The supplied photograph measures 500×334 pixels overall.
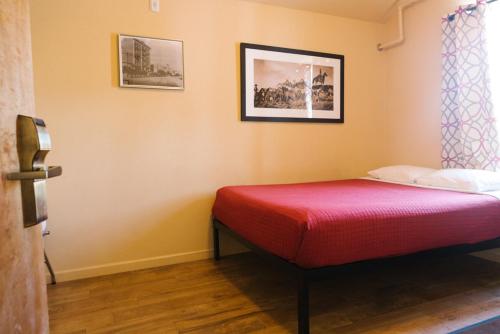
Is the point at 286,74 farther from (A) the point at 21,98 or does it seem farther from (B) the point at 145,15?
(A) the point at 21,98

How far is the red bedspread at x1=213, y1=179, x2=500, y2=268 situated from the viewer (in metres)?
1.53

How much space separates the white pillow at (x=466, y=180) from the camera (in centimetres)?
221

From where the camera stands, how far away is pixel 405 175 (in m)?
2.83

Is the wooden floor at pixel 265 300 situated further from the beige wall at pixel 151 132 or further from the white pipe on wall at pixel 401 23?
the white pipe on wall at pixel 401 23

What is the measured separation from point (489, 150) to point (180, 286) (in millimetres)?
2568

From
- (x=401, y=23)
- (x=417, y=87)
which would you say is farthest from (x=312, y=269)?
(x=401, y=23)

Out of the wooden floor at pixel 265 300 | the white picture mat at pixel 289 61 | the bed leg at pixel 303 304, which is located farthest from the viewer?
the white picture mat at pixel 289 61

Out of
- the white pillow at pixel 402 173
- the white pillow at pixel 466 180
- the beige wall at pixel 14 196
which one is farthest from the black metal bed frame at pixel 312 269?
the beige wall at pixel 14 196

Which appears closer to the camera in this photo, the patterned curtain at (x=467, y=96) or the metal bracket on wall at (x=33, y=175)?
the metal bracket on wall at (x=33, y=175)

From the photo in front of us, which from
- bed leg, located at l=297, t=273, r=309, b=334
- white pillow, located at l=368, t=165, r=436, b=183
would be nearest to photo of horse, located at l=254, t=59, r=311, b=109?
white pillow, located at l=368, t=165, r=436, b=183

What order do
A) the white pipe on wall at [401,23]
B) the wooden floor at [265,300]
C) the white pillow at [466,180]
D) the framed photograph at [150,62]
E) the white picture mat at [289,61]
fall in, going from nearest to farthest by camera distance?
→ the wooden floor at [265,300]
the white pillow at [466,180]
the framed photograph at [150,62]
the white picture mat at [289,61]
the white pipe on wall at [401,23]

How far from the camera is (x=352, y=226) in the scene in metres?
1.58

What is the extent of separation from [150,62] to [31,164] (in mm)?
2097

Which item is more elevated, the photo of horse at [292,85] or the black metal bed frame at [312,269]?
the photo of horse at [292,85]
